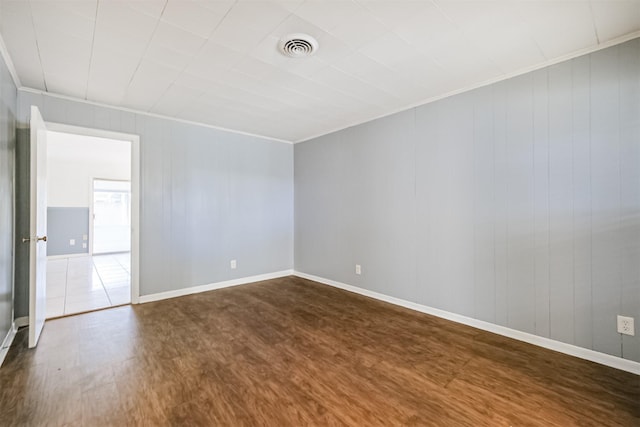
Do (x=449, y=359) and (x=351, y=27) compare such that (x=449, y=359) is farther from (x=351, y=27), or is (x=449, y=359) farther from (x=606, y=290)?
(x=351, y=27)

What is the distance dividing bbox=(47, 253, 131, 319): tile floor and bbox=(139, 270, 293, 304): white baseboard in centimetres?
30

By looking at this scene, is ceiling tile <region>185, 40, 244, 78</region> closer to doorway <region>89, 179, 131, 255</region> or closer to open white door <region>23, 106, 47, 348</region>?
open white door <region>23, 106, 47, 348</region>

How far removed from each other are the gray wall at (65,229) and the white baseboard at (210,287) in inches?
206

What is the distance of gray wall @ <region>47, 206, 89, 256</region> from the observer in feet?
22.0

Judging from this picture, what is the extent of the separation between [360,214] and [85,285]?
14.7 feet

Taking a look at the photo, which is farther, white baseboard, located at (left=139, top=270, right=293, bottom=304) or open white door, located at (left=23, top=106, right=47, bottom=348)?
white baseboard, located at (left=139, top=270, right=293, bottom=304)

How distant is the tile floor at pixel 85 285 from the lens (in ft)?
11.3

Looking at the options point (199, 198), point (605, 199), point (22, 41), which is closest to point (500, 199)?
point (605, 199)

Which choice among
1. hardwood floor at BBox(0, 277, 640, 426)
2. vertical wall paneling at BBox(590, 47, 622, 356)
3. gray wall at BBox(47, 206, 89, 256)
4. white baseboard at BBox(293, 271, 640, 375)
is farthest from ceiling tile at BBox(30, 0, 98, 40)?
gray wall at BBox(47, 206, 89, 256)

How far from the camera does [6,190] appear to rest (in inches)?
93.4

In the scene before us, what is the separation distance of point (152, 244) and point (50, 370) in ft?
5.75

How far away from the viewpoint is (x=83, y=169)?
7.19 metres

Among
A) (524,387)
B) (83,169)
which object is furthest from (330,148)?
(83,169)

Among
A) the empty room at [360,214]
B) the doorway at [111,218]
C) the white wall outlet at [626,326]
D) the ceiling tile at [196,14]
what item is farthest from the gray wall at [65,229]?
the white wall outlet at [626,326]
